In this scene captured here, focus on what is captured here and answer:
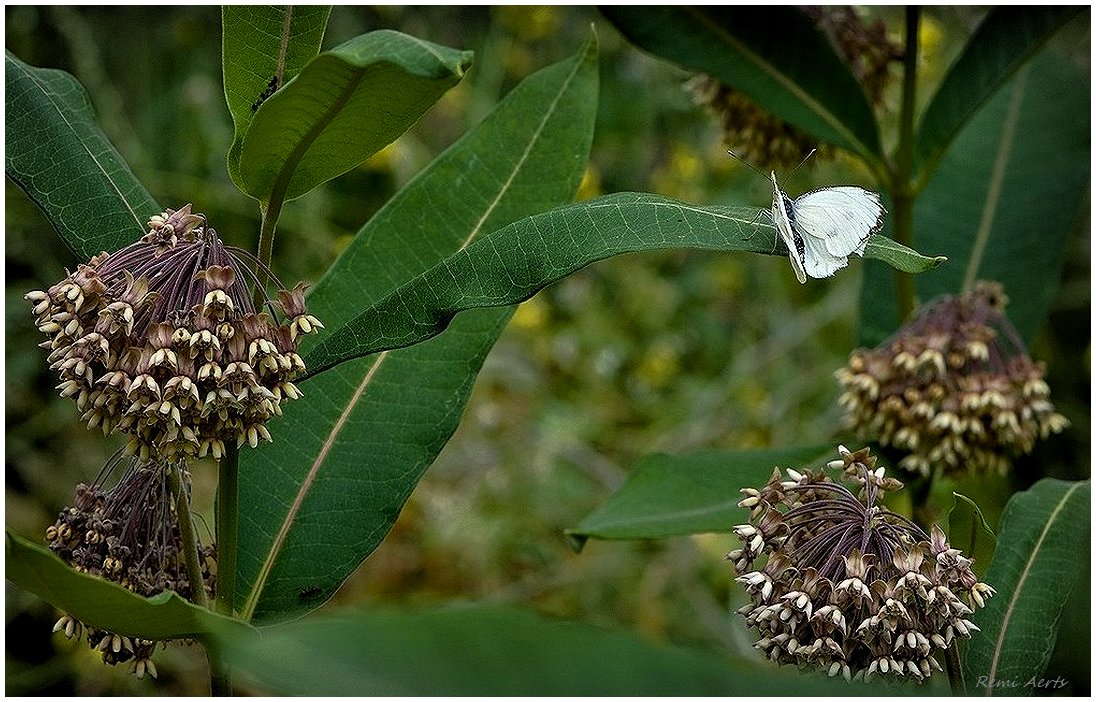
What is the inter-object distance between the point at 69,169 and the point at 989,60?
128 cm

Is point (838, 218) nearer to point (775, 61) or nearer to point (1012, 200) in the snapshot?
point (775, 61)

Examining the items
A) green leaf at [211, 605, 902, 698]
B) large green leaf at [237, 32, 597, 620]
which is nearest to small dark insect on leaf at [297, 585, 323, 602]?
large green leaf at [237, 32, 597, 620]

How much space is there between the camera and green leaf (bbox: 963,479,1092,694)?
115cm

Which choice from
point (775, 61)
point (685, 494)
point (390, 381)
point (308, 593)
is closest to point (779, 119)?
point (775, 61)

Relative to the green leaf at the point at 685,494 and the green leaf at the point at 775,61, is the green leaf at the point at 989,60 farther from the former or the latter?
the green leaf at the point at 685,494

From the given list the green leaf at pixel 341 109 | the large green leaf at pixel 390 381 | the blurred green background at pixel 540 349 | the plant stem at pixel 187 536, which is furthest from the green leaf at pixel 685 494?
the blurred green background at pixel 540 349

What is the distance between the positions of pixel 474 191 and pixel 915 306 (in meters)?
0.82

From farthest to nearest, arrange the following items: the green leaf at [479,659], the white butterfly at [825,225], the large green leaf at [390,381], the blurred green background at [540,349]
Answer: the blurred green background at [540,349] < the large green leaf at [390,381] < the white butterfly at [825,225] < the green leaf at [479,659]

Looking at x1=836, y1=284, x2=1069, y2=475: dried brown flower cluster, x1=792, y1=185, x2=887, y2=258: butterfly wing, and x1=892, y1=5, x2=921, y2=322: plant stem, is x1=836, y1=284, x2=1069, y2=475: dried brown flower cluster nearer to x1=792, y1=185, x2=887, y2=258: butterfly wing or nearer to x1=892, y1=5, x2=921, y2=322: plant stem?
x1=892, y1=5, x2=921, y2=322: plant stem

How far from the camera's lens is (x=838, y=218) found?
1141 mm

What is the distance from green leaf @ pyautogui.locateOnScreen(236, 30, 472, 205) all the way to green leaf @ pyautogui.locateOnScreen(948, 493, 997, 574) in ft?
2.19

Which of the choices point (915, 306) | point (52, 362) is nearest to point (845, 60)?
point (915, 306)

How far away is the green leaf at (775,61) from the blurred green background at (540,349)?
4.17ft

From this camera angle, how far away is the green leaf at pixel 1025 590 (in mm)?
1146
